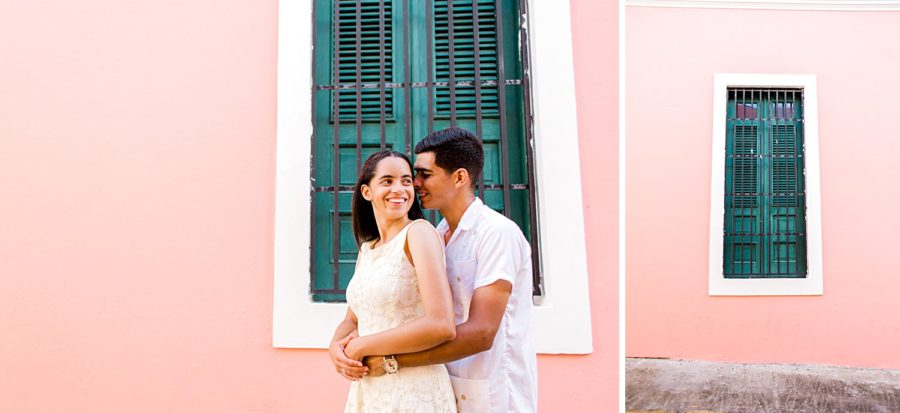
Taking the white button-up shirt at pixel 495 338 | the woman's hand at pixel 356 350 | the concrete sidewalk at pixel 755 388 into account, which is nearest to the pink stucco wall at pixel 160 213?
the white button-up shirt at pixel 495 338

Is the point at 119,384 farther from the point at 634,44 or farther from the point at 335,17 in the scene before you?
the point at 634,44

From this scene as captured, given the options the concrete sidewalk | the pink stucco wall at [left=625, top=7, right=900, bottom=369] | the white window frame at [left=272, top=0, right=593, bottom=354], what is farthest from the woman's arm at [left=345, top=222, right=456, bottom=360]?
the pink stucco wall at [left=625, top=7, right=900, bottom=369]

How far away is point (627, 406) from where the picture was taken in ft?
15.7

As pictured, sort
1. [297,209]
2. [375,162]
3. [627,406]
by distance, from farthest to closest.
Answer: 1. [627,406]
2. [297,209]
3. [375,162]

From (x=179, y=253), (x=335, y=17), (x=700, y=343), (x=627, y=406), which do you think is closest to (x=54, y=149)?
(x=179, y=253)

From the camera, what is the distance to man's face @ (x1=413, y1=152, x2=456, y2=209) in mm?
1909

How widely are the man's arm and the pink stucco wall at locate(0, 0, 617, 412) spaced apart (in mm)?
1511

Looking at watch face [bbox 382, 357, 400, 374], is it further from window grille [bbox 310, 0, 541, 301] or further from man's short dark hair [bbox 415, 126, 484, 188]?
window grille [bbox 310, 0, 541, 301]

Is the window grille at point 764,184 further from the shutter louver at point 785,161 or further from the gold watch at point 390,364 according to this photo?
the gold watch at point 390,364

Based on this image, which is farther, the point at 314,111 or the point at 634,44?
the point at 634,44

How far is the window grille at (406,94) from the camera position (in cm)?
332

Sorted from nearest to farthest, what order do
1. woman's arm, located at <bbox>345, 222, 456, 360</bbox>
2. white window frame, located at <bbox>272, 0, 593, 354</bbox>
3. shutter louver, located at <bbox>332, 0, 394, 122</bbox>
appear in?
woman's arm, located at <bbox>345, 222, 456, 360</bbox>
white window frame, located at <bbox>272, 0, 593, 354</bbox>
shutter louver, located at <bbox>332, 0, 394, 122</bbox>

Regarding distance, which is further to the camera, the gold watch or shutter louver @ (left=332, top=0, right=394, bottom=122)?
shutter louver @ (left=332, top=0, right=394, bottom=122)

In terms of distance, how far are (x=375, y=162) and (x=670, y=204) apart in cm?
440
